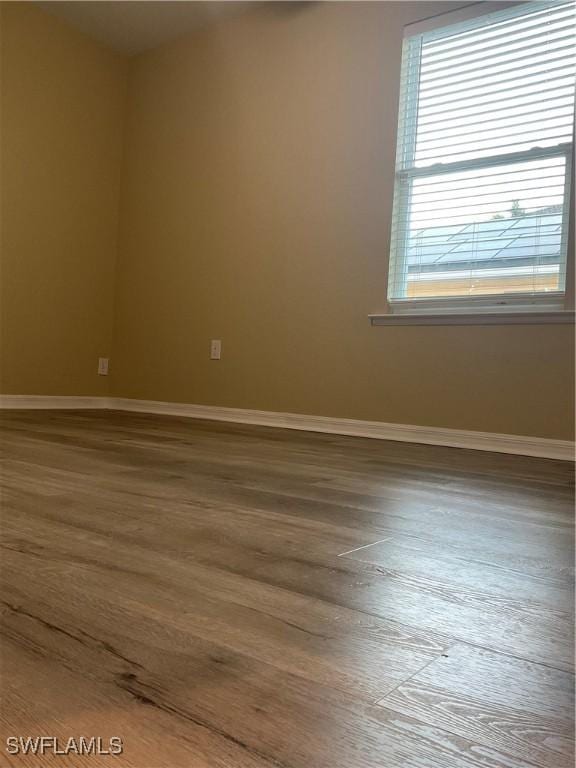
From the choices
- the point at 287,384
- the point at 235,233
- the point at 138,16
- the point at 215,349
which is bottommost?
the point at 287,384

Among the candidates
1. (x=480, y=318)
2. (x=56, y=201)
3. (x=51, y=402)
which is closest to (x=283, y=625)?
(x=480, y=318)

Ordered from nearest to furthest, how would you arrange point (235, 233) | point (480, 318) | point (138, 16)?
point (480, 318)
point (235, 233)
point (138, 16)

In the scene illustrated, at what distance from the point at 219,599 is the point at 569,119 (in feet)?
9.08

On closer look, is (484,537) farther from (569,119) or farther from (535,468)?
(569,119)

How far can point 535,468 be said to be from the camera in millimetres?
2303

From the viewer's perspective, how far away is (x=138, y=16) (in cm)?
Result: 390

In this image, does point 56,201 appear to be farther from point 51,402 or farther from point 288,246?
point 288,246

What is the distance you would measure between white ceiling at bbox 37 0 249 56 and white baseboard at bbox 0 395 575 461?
241 centimetres

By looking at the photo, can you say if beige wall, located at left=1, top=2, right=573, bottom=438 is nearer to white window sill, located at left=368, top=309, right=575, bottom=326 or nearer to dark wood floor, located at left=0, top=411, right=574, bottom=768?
white window sill, located at left=368, top=309, right=575, bottom=326

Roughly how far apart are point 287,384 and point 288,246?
78cm

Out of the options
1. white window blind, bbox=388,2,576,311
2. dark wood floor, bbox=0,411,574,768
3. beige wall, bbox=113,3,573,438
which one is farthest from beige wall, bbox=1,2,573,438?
dark wood floor, bbox=0,411,574,768

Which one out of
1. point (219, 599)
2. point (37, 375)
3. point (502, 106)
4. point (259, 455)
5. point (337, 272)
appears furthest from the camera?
point (37, 375)

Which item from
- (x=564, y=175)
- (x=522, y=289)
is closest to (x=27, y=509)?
(x=522, y=289)

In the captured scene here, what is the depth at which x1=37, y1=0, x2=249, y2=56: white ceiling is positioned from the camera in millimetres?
3783
